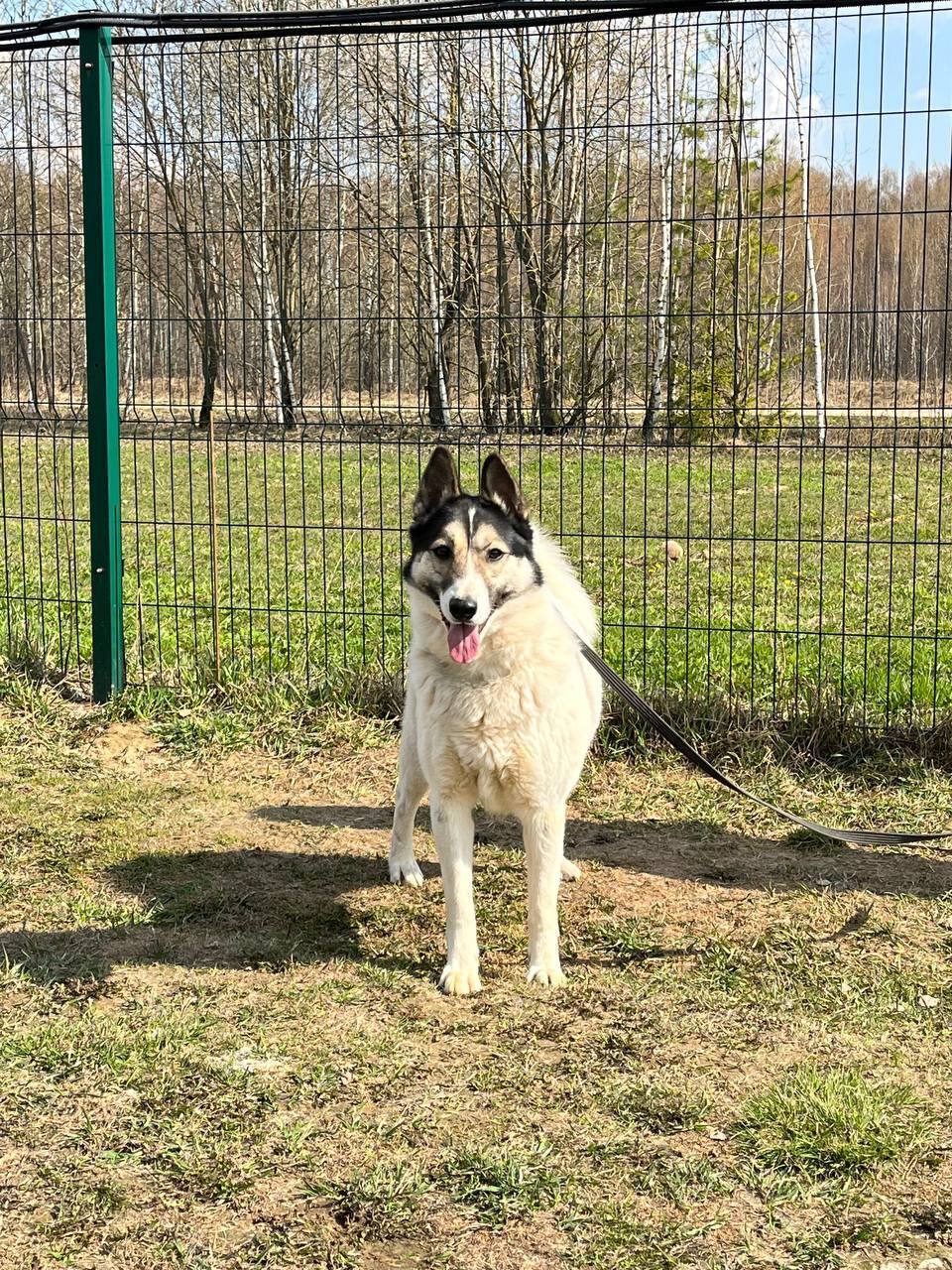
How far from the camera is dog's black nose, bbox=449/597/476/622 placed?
12.6 ft

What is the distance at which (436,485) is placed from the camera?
13.4 feet

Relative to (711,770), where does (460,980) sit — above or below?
below

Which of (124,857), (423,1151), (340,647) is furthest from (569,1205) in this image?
(340,647)

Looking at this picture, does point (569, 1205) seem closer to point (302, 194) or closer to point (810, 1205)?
point (810, 1205)

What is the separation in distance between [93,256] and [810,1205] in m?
5.71

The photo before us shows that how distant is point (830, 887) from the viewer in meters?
4.74

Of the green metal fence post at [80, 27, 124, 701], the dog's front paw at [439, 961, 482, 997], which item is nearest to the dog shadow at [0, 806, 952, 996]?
the dog's front paw at [439, 961, 482, 997]

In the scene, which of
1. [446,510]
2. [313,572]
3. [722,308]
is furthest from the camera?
[313,572]

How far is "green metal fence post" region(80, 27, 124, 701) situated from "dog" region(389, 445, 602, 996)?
10.1ft

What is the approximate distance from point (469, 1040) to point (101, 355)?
4.46 m

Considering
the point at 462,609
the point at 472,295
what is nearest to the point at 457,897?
the point at 462,609

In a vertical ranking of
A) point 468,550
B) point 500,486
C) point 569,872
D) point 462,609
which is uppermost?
point 500,486

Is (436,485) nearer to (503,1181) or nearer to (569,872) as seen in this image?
(569,872)

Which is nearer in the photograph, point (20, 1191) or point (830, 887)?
point (20, 1191)
